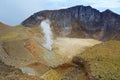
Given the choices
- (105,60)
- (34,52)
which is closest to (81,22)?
(34,52)

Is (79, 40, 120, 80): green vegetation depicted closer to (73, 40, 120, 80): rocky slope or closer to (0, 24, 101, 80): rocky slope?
(73, 40, 120, 80): rocky slope

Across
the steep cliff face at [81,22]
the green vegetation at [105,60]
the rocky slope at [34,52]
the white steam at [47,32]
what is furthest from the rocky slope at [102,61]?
the steep cliff face at [81,22]

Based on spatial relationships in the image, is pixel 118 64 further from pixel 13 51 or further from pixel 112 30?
pixel 112 30

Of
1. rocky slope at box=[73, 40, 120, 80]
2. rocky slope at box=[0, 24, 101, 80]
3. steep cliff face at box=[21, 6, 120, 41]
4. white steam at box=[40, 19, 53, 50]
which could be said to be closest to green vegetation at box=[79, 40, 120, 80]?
rocky slope at box=[73, 40, 120, 80]

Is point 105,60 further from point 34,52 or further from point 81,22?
point 81,22

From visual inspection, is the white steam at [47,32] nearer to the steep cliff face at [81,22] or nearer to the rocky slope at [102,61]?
the steep cliff face at [81,22]

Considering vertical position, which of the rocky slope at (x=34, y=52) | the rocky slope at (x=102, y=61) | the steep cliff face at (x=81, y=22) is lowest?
the steep cliff face at (x=81, y=22)
